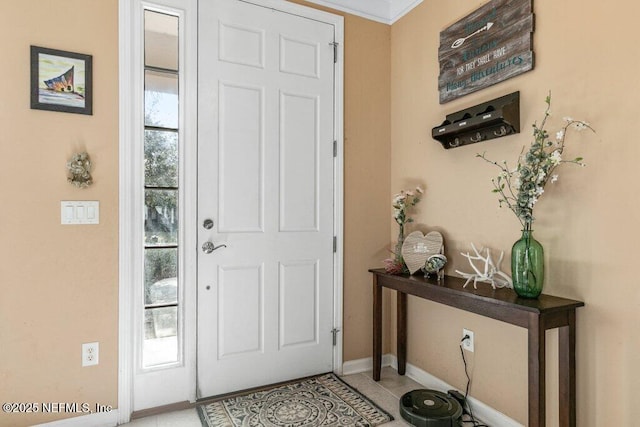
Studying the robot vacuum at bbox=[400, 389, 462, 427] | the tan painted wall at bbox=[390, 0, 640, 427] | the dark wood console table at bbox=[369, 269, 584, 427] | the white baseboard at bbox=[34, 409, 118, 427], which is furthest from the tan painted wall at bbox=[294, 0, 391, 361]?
the white baseboard at bbox=[34, 409, 118, 427]

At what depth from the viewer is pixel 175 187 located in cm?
223

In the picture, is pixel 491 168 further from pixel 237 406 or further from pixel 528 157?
pixel 237 406

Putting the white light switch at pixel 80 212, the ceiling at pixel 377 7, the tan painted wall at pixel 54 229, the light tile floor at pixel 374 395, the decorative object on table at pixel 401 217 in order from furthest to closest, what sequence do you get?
the ceiling at pixel 377 7 → the decorative object on table at pixel 401 217 → the light tile floor at pixel 374 395 → the white light switch at pixel 80 212 → the tan painted wall at pixel 54 229

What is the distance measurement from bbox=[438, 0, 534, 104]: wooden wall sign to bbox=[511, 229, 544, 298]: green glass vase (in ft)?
2.87

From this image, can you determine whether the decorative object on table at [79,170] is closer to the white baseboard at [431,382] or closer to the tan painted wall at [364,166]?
the tan painted wall at [364,166]

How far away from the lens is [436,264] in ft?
7.27

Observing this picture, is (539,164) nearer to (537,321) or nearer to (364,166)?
(537,321)

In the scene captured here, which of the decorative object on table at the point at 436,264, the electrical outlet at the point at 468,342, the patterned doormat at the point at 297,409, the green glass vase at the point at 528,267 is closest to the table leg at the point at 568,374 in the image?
the green glass vase at the point at 528,267

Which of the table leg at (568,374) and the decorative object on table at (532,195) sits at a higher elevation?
the decorative object on table at (532,195)

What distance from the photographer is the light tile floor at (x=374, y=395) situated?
2.05 m

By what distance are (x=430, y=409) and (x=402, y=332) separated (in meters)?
0.69

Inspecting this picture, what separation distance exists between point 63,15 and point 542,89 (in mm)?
2451

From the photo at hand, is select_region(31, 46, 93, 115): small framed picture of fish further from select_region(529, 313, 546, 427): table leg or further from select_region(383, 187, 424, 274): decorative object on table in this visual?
select_region(529, 313, 546, 427): table leg

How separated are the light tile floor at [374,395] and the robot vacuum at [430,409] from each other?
92 mm
